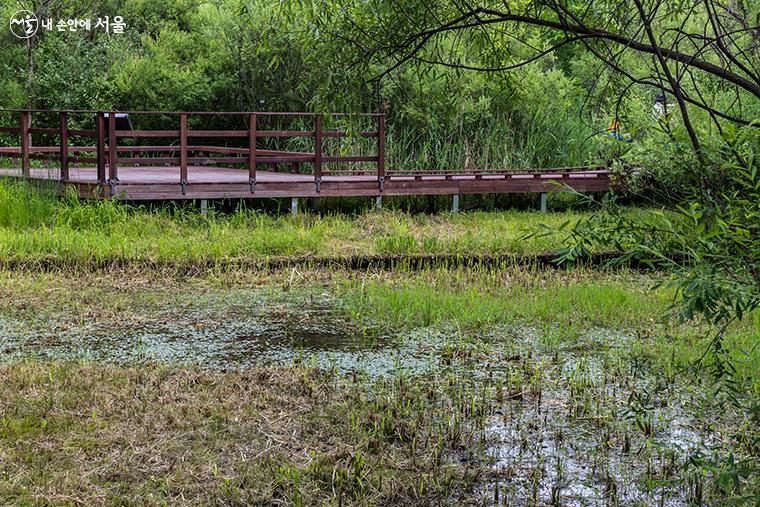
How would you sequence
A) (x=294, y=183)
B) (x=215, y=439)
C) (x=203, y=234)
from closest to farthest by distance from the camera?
1. (x=215, y=439)
2. (x=203, y=234)
3. (x=294, y=183)

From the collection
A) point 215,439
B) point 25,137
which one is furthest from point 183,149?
point 215,439

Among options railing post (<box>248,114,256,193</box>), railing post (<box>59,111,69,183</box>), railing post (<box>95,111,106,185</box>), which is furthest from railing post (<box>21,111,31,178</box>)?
railing post (<box>248,114,256,193</box>)

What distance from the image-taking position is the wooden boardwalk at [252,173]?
1175 cm

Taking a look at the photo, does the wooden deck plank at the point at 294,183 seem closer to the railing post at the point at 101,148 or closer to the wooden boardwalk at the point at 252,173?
the wooden boardwalk at the point at 252,173

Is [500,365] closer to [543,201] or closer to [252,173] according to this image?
[252,173]

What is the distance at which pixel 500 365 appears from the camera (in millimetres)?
6289

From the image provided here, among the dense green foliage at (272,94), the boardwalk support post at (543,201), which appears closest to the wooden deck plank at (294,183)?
the boardwalk support post at (543,201)

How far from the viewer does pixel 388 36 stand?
14.8 ft

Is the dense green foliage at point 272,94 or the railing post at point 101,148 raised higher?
the dense green foliage at point 272,94

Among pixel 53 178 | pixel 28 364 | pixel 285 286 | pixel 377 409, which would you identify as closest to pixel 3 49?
pixel 53 178

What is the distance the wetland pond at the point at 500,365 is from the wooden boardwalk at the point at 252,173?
361 cm

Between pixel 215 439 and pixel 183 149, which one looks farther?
pixel 183 149

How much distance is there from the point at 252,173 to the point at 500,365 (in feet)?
22.2

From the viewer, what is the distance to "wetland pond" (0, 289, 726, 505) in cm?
434
